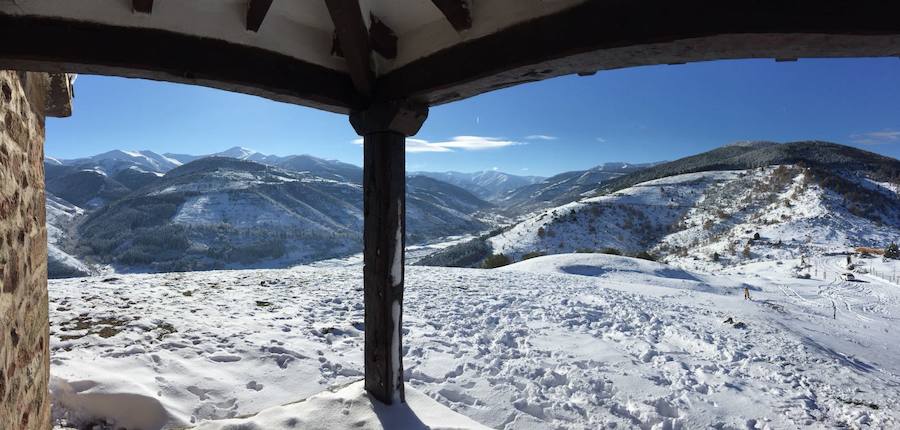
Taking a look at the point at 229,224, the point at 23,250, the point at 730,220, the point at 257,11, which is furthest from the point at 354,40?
the point at 229,224

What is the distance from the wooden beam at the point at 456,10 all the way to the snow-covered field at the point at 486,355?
10.9 ft

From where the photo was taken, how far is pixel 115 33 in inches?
96.4

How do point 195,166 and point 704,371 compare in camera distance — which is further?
point 195,166

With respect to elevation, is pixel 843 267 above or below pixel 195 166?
below

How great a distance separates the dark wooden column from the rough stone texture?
217 cm

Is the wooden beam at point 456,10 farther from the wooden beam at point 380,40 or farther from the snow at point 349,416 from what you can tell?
the snow at point 349,416

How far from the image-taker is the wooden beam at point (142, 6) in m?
2.39

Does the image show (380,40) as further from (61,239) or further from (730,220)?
(61,239)

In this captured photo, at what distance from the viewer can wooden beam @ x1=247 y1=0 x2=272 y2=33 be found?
2.69 m

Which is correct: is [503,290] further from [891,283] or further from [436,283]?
[891,283]

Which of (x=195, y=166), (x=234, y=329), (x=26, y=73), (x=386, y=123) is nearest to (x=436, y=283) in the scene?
(x=234, y=329)

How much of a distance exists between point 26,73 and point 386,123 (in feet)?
8.15

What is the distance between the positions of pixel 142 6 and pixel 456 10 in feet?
6.11

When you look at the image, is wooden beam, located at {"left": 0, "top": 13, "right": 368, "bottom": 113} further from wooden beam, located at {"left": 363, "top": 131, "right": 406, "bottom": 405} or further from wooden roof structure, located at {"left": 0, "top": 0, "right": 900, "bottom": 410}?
wooden beam, located at {"left": 363, "top": 131, "right": 406, "bottom": 405}
